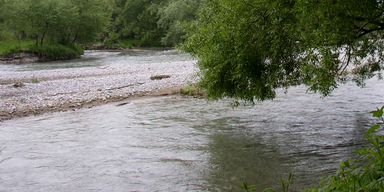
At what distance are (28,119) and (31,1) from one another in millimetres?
37008

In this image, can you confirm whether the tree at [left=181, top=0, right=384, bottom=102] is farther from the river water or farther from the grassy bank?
the grassy bank

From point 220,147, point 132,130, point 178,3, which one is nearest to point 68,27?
point 178,3

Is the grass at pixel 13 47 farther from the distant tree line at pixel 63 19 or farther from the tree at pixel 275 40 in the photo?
the tree at pixel 275 40

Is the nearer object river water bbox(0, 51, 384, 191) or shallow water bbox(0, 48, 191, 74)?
river water bbox(0, 51, 384, 191)

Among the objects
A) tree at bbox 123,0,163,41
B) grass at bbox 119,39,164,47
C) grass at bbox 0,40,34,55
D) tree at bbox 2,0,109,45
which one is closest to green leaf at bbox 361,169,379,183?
grass at bbox 0,40,34,55

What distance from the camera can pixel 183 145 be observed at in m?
9.10

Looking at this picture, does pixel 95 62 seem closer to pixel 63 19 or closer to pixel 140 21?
pixel 63 19

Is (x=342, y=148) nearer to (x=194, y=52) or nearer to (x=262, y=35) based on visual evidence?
(x=262, y=35)

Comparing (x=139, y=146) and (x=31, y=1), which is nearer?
(x=139, y=146)

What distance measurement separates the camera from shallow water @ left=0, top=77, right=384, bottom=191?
22.9 ft

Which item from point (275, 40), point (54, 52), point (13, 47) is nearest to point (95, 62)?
point (54, 52)

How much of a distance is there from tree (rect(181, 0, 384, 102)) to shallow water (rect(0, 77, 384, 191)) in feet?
5.03

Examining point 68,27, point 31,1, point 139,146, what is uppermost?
point 31,1

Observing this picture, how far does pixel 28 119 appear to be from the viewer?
40.1ft
